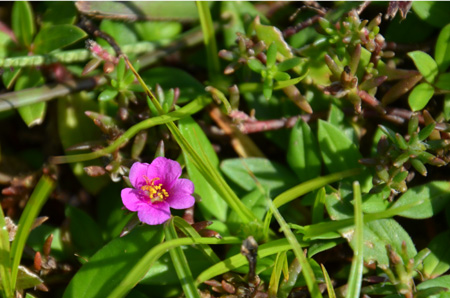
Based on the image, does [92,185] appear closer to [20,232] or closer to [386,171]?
[20,232]

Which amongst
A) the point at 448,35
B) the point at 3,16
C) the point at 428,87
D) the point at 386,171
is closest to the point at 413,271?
the point at 386,171

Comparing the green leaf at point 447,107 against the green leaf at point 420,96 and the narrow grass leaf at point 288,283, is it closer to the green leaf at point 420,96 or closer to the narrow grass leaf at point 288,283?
the green leaf at point 420,96

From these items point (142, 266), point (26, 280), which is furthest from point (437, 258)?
point (26, 280)

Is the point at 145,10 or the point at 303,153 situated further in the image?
the point at 145,10

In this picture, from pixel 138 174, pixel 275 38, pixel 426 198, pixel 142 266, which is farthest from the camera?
pixel 275 38

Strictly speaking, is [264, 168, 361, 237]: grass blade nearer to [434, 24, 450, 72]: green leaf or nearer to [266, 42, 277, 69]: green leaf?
[266, 42, 277, 69]: green leaf

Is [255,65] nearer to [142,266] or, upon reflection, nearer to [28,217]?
[142,266]
